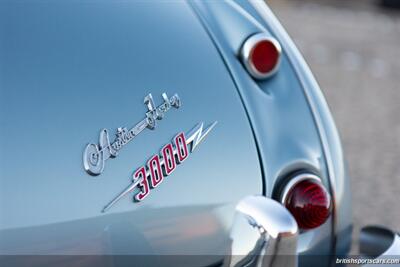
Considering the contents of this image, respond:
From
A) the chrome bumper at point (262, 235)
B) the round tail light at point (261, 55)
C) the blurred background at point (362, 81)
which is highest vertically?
the round tail light at point (261, 55)

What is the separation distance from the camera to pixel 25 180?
77.1 inches

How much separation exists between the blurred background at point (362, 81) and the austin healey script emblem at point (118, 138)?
1991 millimetres

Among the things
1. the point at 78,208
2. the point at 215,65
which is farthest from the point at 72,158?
the point at 215,65

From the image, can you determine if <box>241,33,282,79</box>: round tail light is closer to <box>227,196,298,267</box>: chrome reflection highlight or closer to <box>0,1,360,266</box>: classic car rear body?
<box>0,1,360,266</box>: classic car rear body

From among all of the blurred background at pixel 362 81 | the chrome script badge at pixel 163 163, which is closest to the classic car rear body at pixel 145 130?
the chrome script badge at pixel 163 163

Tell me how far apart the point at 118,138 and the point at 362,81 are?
656 centimetres

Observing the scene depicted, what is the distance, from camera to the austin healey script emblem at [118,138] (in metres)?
2.04

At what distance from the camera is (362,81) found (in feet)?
27.5

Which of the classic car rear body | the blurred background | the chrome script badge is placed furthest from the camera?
the blurred background

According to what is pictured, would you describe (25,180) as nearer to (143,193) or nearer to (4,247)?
(4,247)

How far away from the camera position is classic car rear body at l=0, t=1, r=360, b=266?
6.51 feet

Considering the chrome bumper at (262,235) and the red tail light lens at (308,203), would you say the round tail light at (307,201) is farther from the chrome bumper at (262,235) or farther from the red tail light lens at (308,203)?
the chrome bumper at (262,235)

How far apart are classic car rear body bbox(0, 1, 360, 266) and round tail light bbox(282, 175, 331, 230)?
0.03 metres

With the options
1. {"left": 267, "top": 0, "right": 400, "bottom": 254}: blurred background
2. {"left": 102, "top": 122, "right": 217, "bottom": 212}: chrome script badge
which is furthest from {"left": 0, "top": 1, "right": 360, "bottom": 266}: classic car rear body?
{"left": 267, "top": 0, "right": 400, "bottom": 254}: blurred background
